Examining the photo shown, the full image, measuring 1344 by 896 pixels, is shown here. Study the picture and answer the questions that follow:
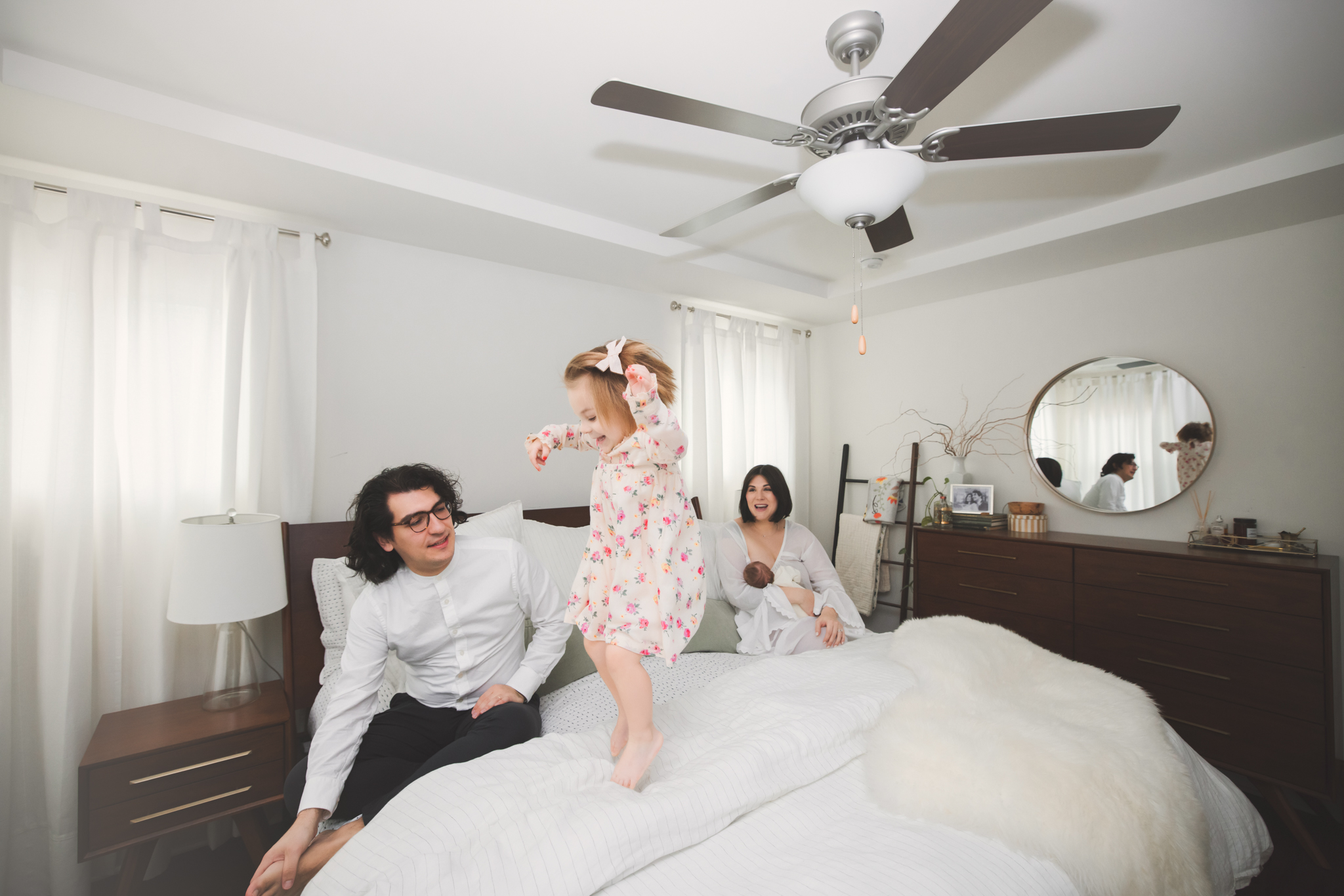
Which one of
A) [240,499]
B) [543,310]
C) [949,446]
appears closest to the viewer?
[240,499]

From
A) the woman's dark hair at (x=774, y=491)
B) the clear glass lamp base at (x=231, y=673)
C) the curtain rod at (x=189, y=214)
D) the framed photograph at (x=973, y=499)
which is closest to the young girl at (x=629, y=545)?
the clear glass lamp base at (x=231, y=673)

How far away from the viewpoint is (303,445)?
8.11 ft

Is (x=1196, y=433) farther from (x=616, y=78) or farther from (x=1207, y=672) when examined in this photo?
(x=616, y=78)

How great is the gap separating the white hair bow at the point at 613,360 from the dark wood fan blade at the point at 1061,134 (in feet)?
3.08

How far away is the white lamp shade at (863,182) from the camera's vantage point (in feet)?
4.54

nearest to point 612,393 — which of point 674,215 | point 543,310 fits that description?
point 674,215

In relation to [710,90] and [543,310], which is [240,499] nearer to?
[543,310]

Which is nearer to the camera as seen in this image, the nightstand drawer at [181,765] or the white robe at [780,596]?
the nightstand drawer at [181,765]

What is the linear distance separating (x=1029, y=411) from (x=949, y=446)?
0.51m

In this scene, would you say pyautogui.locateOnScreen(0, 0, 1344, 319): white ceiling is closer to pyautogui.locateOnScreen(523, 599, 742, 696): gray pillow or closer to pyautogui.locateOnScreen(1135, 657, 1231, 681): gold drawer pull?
pyautogui.locateOnScreen(523, 599, 742, 696): gray pillow

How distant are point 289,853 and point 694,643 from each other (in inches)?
58.9

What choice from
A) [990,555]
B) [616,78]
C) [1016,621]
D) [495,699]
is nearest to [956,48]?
[616,78]

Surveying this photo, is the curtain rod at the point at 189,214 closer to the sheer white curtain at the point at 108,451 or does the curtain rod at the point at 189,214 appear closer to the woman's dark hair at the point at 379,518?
the sheer white curtain at the point at 108,451

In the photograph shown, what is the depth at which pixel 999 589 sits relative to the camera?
3.09m
